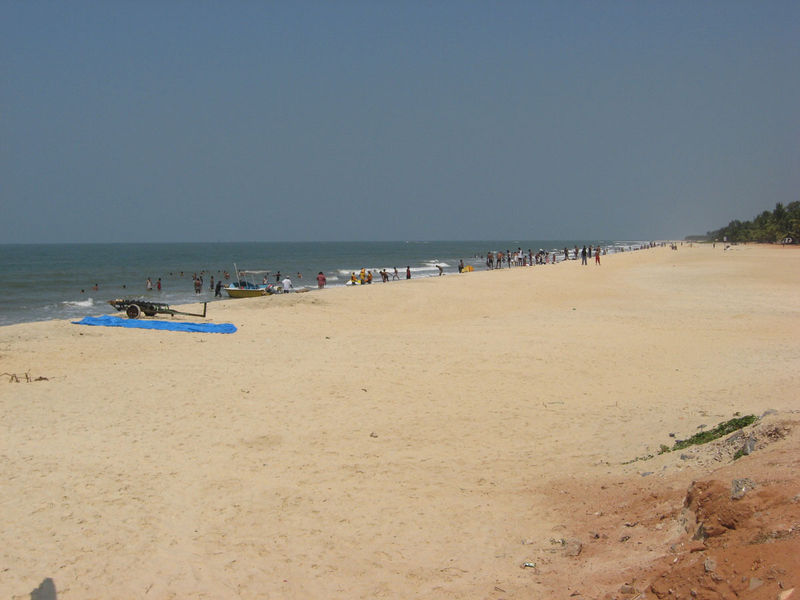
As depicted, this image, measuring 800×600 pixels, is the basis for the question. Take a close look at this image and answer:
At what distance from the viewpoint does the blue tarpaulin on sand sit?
20047 millimetres

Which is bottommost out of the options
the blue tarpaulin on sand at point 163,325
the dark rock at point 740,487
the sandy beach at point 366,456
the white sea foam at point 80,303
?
the white sea foam at point 80,303

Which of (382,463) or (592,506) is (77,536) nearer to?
(382,463)

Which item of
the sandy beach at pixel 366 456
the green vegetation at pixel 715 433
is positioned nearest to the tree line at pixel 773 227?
the sandy beach at pixel 366 456

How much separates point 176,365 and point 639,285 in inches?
1110

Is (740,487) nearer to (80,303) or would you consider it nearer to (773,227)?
(80,303)

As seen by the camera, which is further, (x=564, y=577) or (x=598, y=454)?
(x=598, y=454)

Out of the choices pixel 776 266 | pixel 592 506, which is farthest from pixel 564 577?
pixel 776 266

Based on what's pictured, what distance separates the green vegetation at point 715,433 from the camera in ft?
25.7

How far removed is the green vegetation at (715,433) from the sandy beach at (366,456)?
396mm

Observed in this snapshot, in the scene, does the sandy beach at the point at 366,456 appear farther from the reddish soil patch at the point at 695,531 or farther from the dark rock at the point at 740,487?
the dark rock at the point at 740,487

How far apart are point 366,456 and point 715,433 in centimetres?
470

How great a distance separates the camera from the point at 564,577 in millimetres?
5176

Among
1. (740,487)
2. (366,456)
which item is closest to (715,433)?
(740,487)

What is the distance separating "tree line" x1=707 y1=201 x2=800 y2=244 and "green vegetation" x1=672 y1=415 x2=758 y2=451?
327 feet
